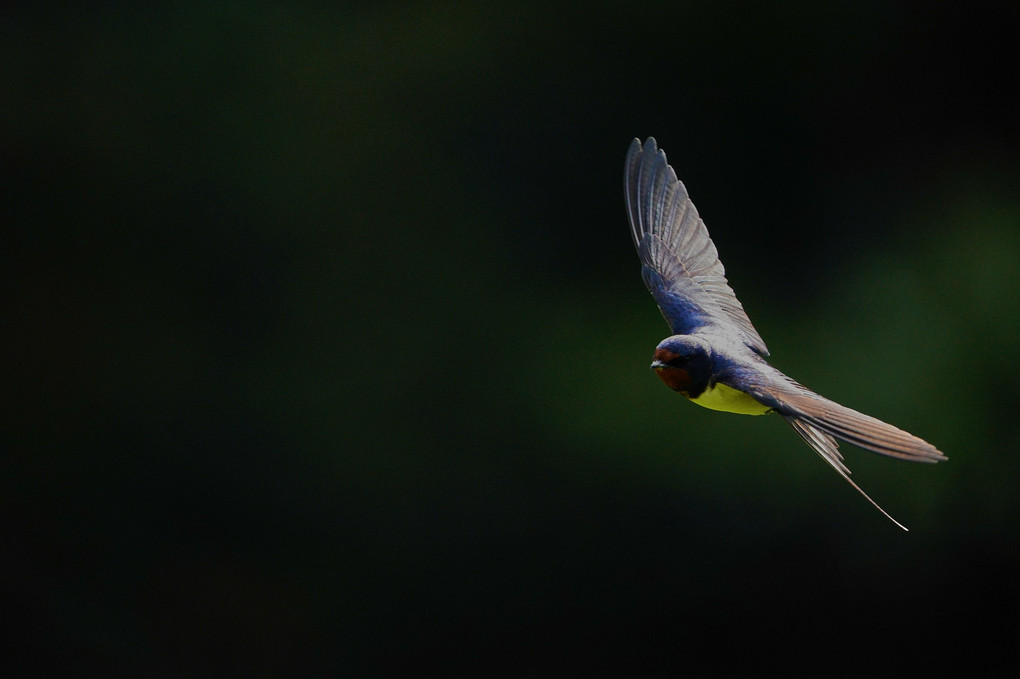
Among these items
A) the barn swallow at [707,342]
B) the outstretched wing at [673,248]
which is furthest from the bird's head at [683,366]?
the outstretched wing at [673,248]

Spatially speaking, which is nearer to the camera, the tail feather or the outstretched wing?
the tail feather

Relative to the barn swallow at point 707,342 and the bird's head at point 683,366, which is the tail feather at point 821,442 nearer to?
the barn swallow at point 707,342

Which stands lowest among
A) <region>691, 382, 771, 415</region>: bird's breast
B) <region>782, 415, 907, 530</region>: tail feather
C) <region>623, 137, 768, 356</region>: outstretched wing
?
<region>782, 415, 907, 530</region>: tail feather

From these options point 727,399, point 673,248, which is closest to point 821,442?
point 727,399

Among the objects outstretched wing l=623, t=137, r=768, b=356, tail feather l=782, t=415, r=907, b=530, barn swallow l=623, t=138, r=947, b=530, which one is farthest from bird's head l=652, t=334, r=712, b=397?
outstretched wing l=623, t=137, r=768, b=356

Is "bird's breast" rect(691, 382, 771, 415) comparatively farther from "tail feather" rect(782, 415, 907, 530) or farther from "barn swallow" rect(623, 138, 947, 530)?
"tail feather" rect(782, 415, 907, 530)

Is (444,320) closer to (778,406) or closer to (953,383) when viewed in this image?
(953,383)

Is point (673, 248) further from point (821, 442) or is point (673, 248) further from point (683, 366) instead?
point (821, 442)
